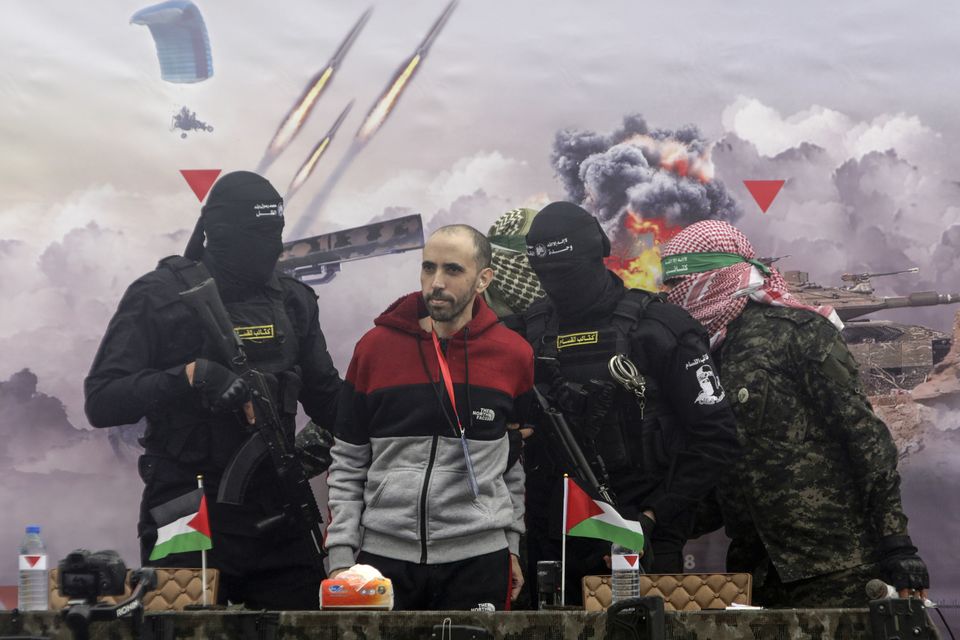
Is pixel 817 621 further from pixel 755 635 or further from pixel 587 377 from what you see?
pixel 587 377

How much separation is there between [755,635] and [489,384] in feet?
4.17

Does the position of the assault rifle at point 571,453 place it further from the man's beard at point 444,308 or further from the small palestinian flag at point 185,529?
the small palestinian flag at point 185,529

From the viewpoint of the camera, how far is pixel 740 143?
4.91 metres

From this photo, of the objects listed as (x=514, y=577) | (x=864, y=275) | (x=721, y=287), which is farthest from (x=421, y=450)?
(x=864, y=275)

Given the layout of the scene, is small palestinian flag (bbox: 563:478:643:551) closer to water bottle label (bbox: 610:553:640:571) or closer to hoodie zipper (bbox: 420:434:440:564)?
water bottle label (bbox: 610:553:640:571)

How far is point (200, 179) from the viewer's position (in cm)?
477

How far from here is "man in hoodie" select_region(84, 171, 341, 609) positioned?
387 centimetres

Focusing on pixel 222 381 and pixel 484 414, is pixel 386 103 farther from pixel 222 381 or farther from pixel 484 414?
pixel 484 414

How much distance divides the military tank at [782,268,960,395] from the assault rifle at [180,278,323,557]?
2.16 metres

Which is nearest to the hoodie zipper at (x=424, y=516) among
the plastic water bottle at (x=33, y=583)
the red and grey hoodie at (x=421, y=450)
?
the red and grey hoodie at (x=421, y=450)

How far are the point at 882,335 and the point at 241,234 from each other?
257 centimetres

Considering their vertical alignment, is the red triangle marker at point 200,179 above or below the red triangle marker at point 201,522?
above

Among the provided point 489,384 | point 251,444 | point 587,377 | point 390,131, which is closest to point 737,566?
point 587,377

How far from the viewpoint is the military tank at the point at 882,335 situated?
4.86 m
